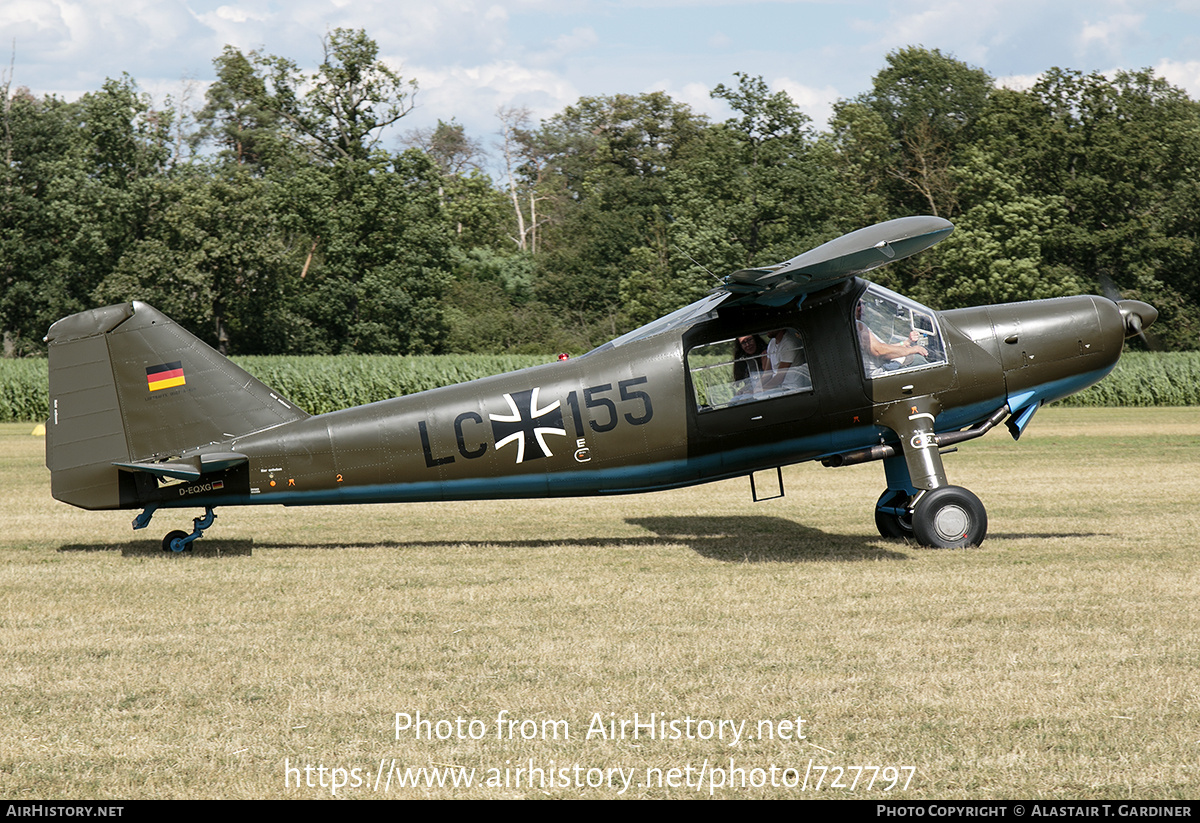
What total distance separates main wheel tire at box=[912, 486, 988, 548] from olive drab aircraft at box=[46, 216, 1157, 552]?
0.01m

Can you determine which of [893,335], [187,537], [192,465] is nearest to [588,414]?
[893,335]

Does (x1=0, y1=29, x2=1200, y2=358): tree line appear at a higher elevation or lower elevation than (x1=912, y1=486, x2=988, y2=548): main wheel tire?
higher

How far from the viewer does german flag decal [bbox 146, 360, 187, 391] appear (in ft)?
35.3

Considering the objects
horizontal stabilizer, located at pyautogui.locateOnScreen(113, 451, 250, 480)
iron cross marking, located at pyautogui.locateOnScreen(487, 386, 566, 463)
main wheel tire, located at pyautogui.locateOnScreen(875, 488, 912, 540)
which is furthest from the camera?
main wheel tire, located at pyautogui.locateOnScreen(875, 488, 912, 540)

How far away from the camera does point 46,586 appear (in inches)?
382

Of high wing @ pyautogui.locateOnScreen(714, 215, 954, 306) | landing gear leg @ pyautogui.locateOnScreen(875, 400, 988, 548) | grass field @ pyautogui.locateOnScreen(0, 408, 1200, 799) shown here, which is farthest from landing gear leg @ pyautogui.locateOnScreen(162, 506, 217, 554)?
landing gear leg @ pyautogui.locateOnScreen(875, 400, 988, 548)

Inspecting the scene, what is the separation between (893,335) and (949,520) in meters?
1.97

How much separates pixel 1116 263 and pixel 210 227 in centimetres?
4951

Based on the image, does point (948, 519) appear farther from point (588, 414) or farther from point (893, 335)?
point (588, 414)

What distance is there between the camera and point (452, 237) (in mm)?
62938

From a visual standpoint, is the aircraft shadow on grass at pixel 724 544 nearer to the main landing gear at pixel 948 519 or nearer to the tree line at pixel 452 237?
the main landing gear at pixel 948 519

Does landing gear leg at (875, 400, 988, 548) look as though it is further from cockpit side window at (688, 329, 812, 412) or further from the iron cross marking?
the iron cross marking

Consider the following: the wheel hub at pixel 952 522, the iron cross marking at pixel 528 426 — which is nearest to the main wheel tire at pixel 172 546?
the iron cross marking at pixel 528 426
